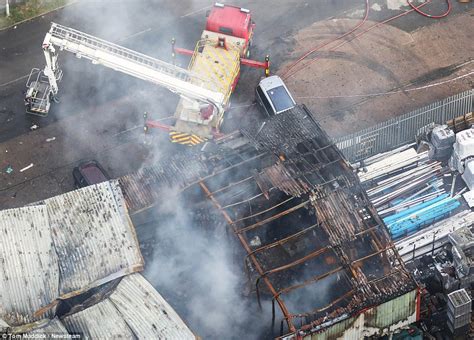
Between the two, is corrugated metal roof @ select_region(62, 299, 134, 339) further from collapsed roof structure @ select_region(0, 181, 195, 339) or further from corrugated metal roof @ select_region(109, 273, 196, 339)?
corrugated metal roof @ select_region(109, 273, 196, 339)

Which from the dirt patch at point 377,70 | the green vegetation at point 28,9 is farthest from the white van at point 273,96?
the green vegetation at point 28,9

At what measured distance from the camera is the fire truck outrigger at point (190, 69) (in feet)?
102

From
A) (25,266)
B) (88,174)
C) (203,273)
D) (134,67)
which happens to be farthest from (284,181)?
(25,266)

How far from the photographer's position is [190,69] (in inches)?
1331

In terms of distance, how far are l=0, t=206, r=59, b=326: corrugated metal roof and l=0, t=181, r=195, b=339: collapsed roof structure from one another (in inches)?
1.1

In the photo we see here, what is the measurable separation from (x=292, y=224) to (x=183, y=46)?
14.2 m

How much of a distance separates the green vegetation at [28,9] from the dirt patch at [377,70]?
1276 cm

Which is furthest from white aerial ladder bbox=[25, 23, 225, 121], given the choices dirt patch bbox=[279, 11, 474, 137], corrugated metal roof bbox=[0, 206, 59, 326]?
corrugated metal roof bbox=[0, 206, 59, 326]

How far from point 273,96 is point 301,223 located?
8288 mm

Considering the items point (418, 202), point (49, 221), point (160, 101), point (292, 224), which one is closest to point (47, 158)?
point (160, 101)

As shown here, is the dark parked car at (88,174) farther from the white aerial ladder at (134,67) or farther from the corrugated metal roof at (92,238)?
the corrugated metal roof at (92,238)

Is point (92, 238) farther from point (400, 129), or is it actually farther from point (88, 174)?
point (400, 129)

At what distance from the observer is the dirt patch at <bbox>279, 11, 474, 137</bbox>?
34.6 m

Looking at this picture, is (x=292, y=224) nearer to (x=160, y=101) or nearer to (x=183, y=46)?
(x=160, y=101)
